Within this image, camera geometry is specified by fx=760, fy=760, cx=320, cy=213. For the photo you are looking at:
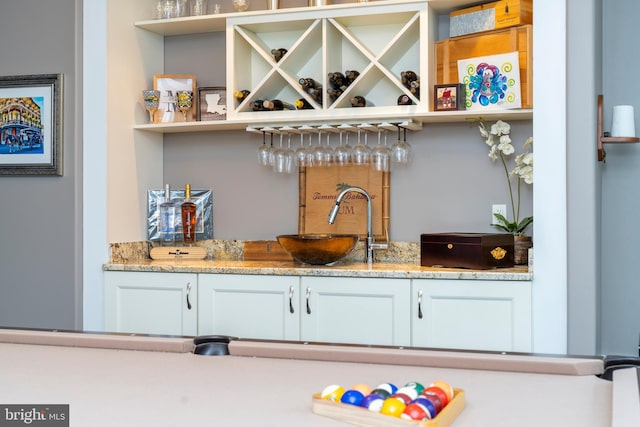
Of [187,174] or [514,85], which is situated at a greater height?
[514,85]

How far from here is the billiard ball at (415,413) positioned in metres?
1.23

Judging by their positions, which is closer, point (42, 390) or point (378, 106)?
point (42, 390)

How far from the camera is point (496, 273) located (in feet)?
10.3

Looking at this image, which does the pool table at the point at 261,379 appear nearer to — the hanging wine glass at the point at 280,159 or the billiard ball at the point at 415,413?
the billiard ball at the point at 415,413

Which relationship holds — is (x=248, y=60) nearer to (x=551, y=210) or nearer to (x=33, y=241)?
(x=33, y=241)

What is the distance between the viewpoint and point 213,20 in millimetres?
3955

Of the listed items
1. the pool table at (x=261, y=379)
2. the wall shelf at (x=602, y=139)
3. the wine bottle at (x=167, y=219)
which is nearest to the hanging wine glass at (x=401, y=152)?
the wall shelf at (x=602, y=139)

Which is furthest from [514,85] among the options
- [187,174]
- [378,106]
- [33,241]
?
[33,241]

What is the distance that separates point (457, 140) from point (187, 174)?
5.03 feet

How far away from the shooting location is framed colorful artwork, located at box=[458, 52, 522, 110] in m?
3.45

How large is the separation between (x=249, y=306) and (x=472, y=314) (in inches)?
40.0

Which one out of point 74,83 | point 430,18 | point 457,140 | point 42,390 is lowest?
point 42,390

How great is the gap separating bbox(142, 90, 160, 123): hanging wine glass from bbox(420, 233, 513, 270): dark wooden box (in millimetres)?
1628

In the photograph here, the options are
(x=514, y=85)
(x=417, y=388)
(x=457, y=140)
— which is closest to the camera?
(x=417, y=388)
